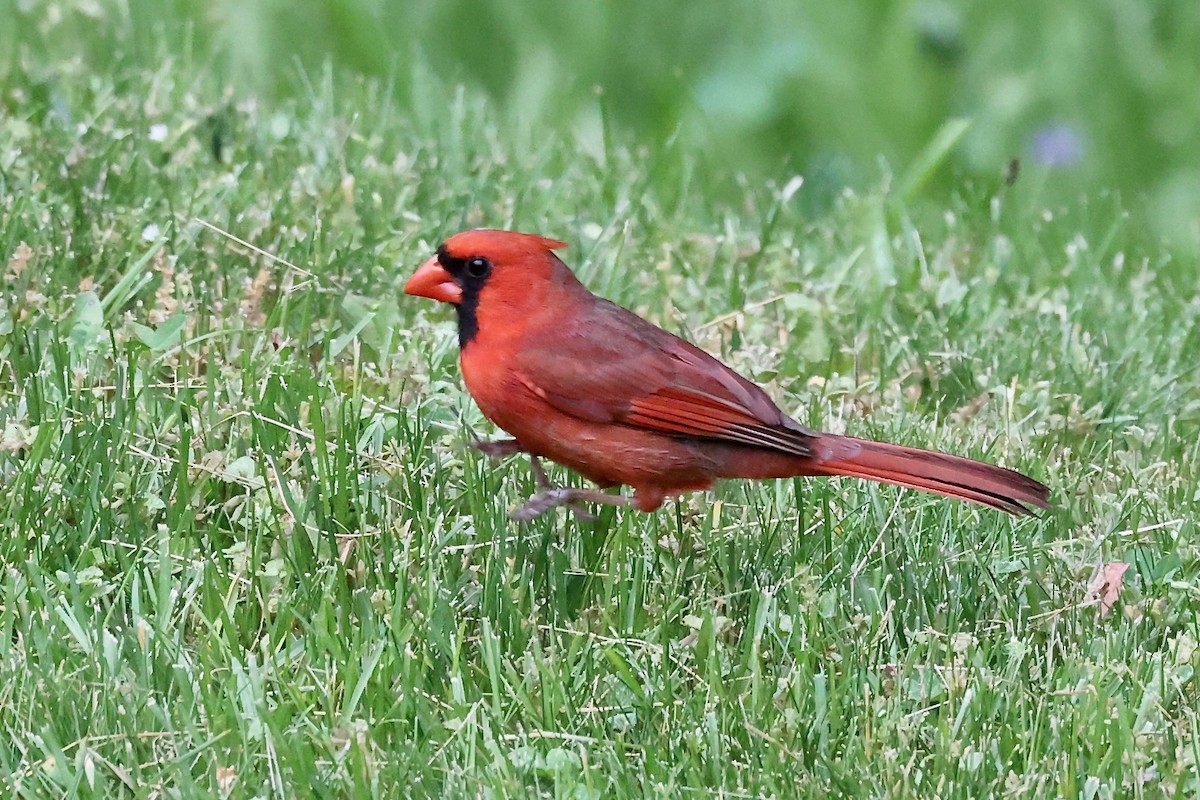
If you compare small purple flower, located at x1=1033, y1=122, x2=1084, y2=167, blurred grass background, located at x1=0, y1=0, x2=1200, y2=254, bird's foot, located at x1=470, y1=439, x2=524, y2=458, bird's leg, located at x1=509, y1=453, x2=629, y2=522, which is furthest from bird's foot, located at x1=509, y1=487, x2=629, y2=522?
small purple flower, located at x1=1033, y1=122, x2=1084, y2=167

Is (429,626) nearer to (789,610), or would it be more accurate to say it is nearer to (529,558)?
(529,558)

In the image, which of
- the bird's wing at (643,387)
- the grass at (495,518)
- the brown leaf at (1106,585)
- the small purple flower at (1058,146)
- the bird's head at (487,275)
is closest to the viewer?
the grass at (495,518)

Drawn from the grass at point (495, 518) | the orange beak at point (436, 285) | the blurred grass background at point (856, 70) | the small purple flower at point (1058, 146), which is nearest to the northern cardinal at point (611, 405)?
the orange beak at point (436, 285)

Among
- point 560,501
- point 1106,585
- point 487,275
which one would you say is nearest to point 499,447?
point 560,501

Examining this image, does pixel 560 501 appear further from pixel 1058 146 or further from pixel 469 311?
pixel 1058 146

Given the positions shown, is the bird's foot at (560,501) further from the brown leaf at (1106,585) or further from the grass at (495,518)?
the brown leaf at (1106,585)

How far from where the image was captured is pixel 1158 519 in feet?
12.6

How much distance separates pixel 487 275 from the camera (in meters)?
3.78

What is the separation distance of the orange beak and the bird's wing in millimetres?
211

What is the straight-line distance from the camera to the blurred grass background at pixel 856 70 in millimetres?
7398

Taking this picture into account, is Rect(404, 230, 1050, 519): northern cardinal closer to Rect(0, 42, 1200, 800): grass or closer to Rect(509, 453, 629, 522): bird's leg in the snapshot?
Rect(509, 453, 629, 522): bird's leg

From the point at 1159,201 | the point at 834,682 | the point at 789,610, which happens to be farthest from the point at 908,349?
the point at 1159,201

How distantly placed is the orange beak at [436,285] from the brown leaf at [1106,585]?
135 cm

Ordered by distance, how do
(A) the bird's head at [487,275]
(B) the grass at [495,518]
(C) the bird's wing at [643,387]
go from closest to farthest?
1. (B) the grass at [495,518]
2. (C) the bird's wing at [643,387]
3. (A) the bird's head at [487,275]
